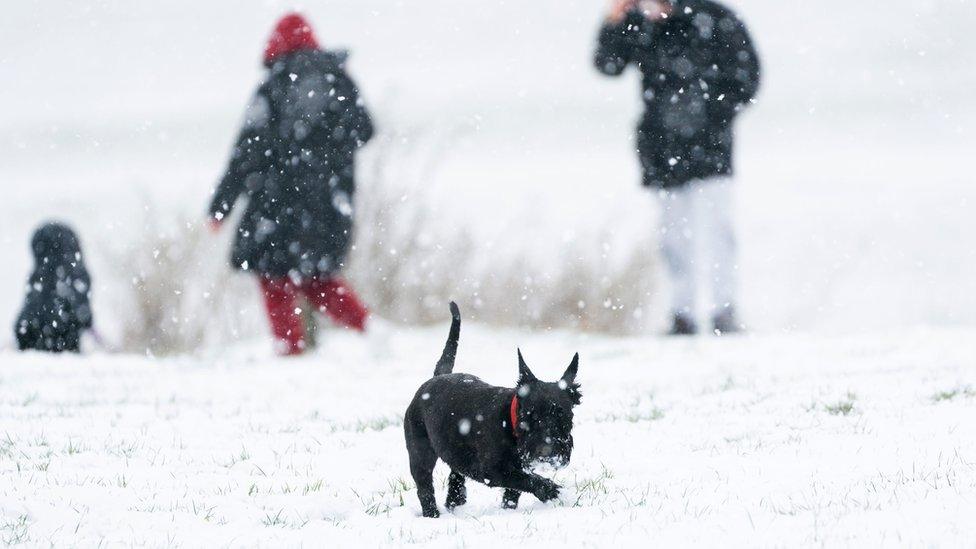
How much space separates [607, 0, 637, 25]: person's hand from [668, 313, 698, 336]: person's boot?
2533mm

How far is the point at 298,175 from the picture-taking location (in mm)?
8367

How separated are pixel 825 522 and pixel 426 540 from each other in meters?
Result: 1.18

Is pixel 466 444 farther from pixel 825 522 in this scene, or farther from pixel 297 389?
pixel 297 389

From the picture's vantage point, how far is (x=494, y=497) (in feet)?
12.9

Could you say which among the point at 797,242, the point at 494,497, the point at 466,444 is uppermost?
the point at 797,242

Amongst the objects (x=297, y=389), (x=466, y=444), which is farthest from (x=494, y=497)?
(x=297, y=389)

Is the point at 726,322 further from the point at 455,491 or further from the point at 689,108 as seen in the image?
the point at 455,491

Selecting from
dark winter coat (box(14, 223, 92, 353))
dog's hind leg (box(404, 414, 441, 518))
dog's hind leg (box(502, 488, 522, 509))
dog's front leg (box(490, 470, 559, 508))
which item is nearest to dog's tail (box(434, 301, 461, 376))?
dog's hind leg (box(404, 414, 441, 518))

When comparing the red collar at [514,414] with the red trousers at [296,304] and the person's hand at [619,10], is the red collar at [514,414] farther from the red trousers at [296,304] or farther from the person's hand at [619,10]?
the person's hand at [619,10]

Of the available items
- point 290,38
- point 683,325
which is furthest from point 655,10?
point 290,38

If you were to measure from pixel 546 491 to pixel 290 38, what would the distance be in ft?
19.4

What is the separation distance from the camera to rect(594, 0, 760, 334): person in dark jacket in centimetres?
833

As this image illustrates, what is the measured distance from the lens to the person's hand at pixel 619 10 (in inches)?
333

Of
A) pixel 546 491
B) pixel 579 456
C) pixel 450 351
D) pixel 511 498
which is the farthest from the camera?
pixel 579 456
